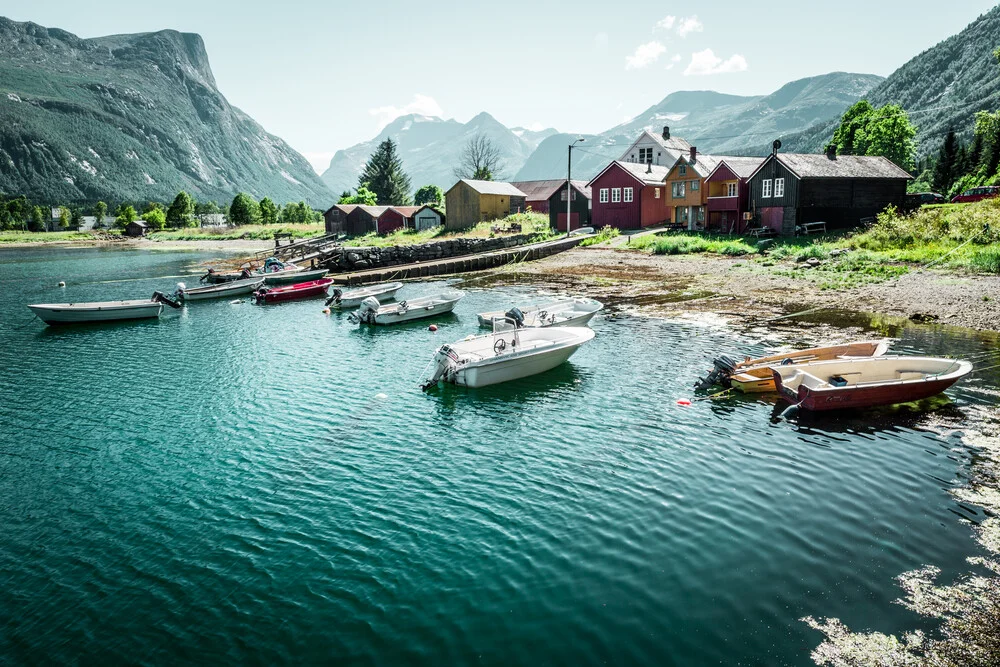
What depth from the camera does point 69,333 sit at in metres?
36.6

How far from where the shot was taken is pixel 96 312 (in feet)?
128

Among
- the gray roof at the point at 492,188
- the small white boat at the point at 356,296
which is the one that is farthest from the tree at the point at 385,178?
the small white boat at the point at 356,296

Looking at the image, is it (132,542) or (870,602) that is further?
(132,542)

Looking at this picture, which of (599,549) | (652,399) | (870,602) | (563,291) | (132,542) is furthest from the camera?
(563,291)

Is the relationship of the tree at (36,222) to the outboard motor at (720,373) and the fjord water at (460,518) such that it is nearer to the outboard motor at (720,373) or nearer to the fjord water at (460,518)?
the fjord water at (460,518)

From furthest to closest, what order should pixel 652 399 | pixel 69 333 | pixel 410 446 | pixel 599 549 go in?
pixel 69 333
pixel 652 399
pixel 410 446
pixel 599 549

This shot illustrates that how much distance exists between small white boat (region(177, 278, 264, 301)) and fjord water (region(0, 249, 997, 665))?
918 inches

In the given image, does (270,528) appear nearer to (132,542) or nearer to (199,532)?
(199,532)

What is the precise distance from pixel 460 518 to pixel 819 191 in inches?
2262

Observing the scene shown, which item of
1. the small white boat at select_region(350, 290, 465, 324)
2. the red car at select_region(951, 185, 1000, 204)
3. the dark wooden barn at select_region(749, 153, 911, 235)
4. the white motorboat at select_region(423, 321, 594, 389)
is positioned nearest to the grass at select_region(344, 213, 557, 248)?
the dark wooden barn at select_region(749, 153, 911, 235)

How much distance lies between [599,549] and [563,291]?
1308 inches

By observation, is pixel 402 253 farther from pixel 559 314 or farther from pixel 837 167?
pixel 837 167

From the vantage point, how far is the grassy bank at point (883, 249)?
3897 centimetres

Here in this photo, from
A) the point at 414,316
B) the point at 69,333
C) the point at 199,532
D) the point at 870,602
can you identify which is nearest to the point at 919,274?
the point at 414,316
